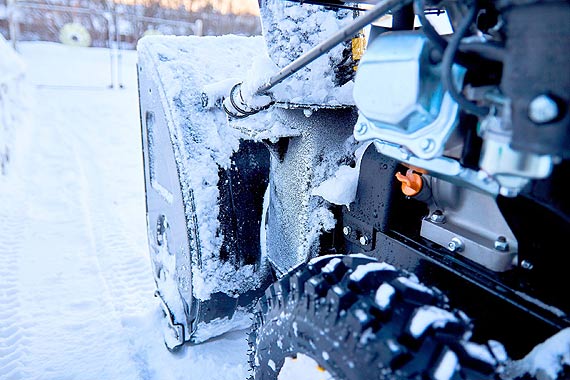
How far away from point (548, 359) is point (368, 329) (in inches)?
13.5

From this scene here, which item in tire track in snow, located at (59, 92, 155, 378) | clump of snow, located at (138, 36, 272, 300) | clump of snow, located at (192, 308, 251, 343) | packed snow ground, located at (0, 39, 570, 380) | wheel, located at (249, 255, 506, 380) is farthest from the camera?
tire track in snow, located at (59, 92, 155, 378)

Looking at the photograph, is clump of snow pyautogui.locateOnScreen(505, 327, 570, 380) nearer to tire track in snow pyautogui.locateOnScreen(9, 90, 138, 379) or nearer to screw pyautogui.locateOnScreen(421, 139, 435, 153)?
screw pyautogui.locateOnScreen(421, 139, 435, 153)

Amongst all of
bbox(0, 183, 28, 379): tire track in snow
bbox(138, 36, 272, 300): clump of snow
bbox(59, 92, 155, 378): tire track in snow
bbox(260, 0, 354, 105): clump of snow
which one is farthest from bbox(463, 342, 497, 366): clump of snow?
bbox(0, 183, 28, 379): tire track in snow

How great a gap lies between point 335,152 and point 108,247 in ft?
8.23

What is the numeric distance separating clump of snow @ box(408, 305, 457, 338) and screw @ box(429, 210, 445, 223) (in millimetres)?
312

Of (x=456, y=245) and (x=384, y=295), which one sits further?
(x=456, y=245)

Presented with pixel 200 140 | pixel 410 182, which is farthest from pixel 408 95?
pixel 200 140

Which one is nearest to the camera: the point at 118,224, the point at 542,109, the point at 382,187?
the point at 542,109

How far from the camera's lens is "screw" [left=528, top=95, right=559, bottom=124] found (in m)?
0.63

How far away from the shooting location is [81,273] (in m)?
3.08

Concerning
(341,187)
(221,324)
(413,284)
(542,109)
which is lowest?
(221,324)

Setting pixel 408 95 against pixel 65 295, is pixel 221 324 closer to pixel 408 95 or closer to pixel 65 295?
pixel 65 295

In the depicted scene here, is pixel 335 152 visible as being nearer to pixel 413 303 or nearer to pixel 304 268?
pixel 304 268

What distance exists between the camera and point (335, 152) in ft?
4.99
